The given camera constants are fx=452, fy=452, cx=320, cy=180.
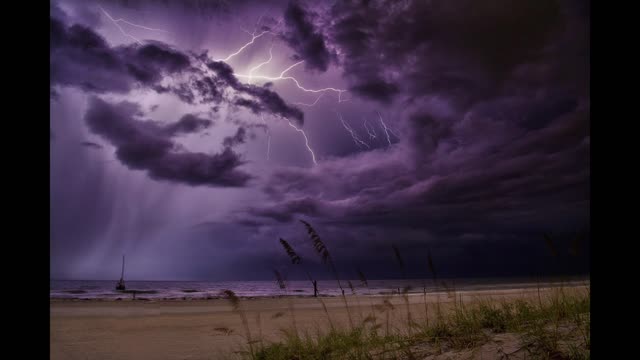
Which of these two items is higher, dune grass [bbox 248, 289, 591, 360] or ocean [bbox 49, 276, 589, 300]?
dune grass [bbox 248, 289, 591, 360]

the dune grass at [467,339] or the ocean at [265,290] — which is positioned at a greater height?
the dune grass at [467,339]

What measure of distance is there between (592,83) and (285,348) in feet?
14.7

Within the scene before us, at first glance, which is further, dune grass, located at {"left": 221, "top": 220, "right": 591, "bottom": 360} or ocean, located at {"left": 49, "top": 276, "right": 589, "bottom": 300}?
ocean, located at {"left": 49, "top": 276, "right": 589, "bottom": 300}

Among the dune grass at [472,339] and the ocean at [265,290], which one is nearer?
the dune grass at [472,339]

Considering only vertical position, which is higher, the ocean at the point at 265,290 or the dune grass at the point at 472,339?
the dune grass at the point at 472,339

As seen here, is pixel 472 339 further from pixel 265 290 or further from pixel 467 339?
pixel 265 290

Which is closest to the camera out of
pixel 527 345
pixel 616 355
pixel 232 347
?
pixel 616 355

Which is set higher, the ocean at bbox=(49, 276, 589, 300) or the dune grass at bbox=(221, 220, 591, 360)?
the dune grass at bbox=(221, 220, 591, 360)

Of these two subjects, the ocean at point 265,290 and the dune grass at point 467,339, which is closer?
the dune grass at point 467,339

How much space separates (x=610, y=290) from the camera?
131 centimetres

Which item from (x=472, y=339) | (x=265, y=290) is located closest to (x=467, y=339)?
(x=472, y=339)
